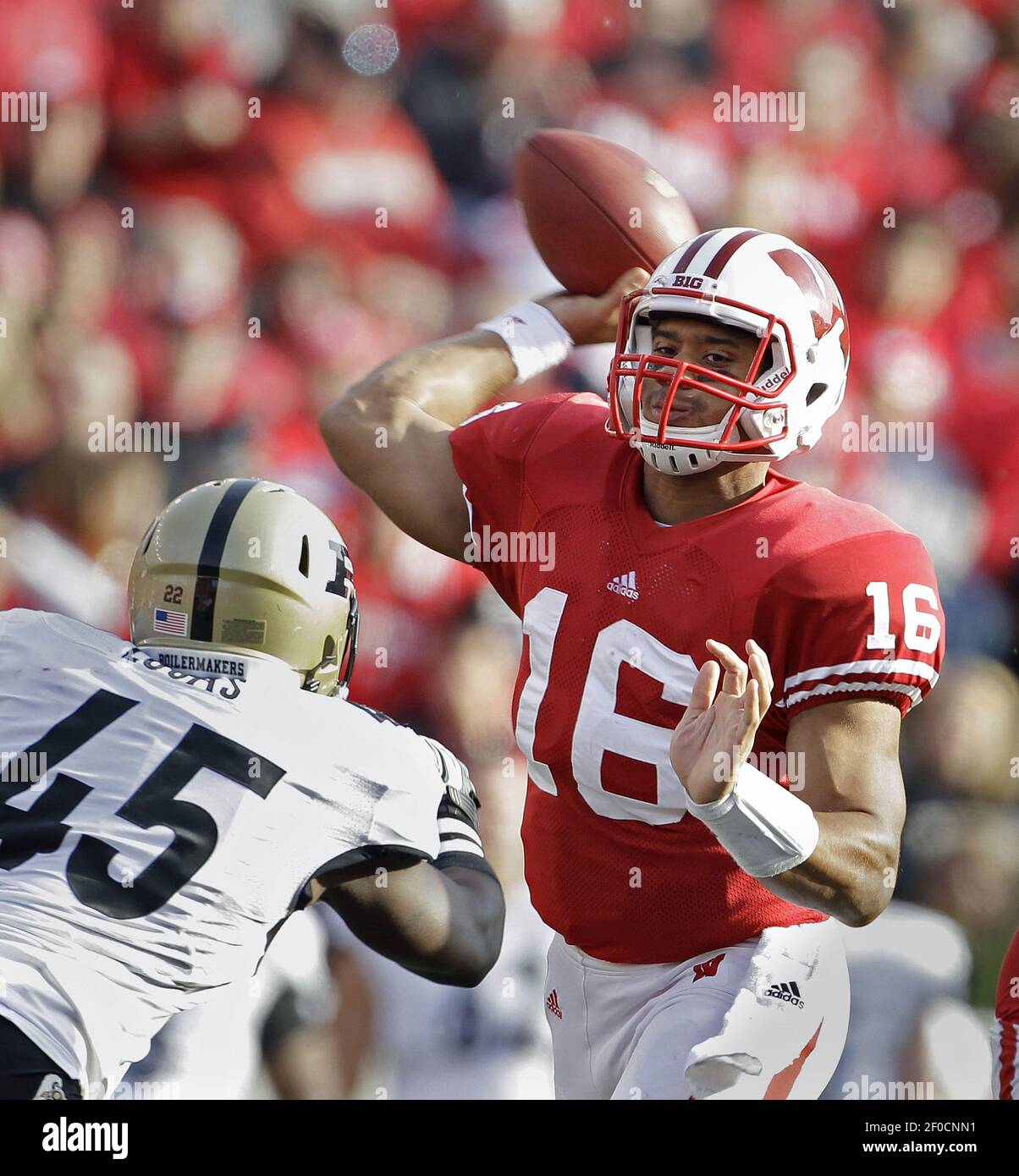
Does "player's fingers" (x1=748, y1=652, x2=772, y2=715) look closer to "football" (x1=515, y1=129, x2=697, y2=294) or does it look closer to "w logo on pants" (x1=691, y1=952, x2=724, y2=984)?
"w logo on pants" (x1=691, y1=952, x2=724, y2=984)

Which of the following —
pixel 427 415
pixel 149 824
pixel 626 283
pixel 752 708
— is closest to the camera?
pixel 752 708

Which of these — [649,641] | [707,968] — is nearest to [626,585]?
Answer: [649,641]

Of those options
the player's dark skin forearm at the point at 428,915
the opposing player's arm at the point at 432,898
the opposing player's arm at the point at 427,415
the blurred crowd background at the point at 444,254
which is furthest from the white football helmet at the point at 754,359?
the blurred crowd background at the point at 444,254

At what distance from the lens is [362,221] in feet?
13.4

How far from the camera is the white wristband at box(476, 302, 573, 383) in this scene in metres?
2.68

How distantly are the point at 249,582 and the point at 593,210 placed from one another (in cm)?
112

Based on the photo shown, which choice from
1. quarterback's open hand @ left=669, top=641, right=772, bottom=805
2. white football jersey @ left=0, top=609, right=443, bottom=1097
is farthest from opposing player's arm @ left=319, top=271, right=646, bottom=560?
quarterback's open hand @ left=669, top=641, right=772, bottom=805

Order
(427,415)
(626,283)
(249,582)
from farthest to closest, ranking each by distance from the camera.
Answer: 1. (626,283)
2. (427,415)
3. (249,582)

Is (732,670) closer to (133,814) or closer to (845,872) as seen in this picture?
(845,872)

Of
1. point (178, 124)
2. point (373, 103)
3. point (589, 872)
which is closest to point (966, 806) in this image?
point (589, 872)

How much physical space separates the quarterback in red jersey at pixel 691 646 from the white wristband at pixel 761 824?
0.06 meters

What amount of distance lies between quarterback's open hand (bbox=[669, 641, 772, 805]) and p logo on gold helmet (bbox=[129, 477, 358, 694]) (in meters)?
0.61

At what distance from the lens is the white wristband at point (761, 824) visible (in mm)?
1721

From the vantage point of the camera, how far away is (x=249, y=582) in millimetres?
2066
